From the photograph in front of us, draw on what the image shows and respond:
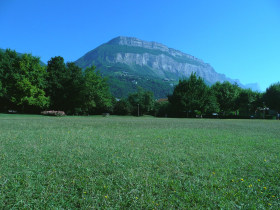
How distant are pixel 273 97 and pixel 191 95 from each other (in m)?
19.7

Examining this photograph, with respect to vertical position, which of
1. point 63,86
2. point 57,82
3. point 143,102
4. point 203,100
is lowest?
point 203,100

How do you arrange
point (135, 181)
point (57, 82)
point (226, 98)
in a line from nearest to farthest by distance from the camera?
point (135, 181) → point (57, 82) → point (226, 98)

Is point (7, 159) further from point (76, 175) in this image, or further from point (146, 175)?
point (146, 175)

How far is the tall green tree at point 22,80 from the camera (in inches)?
1506

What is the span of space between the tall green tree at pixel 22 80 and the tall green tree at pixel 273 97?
5285 centimetres

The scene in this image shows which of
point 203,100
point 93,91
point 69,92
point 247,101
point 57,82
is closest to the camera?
point 57,82

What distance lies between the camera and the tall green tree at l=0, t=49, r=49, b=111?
125 ft

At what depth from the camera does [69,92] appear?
47.5 m

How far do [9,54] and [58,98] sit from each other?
14.1m

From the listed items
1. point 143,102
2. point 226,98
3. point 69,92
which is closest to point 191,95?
point 226,98

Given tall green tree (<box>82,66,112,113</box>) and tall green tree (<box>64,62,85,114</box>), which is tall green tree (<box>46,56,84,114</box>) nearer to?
tall green tree (<box>64,62,85,114</box>)

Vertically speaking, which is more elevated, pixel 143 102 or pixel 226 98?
pixel 226 98

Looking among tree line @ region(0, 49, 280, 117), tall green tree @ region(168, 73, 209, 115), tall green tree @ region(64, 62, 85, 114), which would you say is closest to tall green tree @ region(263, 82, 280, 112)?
tree line @ region(0, 49, 280, 117)

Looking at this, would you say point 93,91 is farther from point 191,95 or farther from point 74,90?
point 191,95
